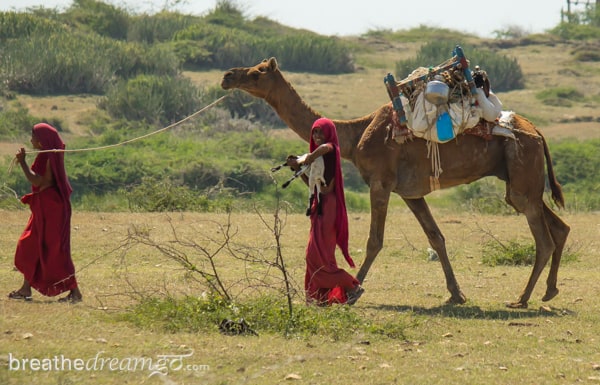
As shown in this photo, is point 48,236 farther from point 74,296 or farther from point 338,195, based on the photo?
point 338,195

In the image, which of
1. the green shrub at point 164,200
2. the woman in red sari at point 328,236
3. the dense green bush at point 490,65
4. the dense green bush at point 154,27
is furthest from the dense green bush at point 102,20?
the woman in red sari at point 328,236

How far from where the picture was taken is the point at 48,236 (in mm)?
10109

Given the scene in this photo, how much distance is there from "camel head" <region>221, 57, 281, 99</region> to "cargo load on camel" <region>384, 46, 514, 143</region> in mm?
1316

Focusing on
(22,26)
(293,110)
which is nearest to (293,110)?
(293,110)

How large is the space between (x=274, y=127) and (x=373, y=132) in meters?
20.0

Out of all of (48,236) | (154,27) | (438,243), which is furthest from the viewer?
(154,27)

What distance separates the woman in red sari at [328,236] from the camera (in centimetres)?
1012

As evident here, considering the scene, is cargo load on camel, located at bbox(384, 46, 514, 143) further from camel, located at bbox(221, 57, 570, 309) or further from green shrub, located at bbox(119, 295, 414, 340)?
green shrub, located at bbox(119, 295, 414, 340)

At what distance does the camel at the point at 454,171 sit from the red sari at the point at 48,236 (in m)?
2.26

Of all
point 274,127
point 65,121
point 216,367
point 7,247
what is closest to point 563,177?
point 274,127

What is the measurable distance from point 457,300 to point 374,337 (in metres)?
2.29

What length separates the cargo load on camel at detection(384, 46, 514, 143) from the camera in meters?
10.9

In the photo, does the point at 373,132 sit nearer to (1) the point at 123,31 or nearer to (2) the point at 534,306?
(2) the point at 534,306

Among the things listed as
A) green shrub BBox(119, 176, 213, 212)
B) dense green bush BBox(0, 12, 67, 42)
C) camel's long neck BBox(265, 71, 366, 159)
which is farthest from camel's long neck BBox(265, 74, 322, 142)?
dense green bush BBox(0, 12, 67, 42)
